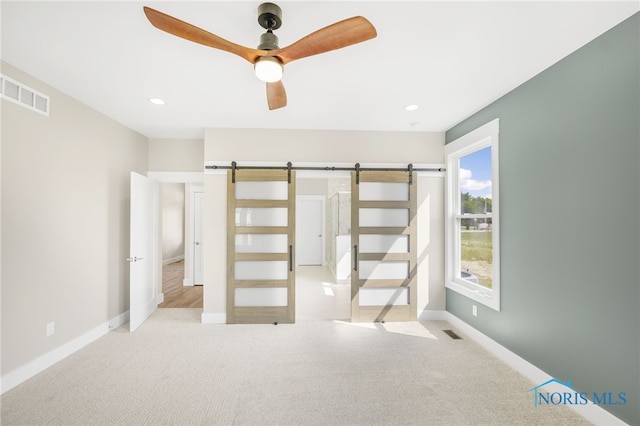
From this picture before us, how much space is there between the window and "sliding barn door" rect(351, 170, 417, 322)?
517mm

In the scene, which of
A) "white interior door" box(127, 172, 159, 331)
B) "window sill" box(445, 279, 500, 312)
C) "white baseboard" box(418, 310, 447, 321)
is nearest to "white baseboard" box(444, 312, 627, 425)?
"white baseboard" box(418, 310, 447, 321)

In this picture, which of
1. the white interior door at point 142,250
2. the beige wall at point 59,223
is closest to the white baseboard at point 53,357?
the beige wall at point 59,223

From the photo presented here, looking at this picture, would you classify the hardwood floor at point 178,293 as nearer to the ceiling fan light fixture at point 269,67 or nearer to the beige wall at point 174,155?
the beige wall at point 174,155

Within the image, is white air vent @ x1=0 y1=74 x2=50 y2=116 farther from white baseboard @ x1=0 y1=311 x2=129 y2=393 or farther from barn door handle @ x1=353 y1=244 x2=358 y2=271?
barn door handle @ x1=353 y1=244 x2=358 y2=271

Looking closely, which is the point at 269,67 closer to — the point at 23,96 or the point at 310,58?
the point at 310,58

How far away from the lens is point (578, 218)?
2.06 metres

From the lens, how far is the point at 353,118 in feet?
11.6

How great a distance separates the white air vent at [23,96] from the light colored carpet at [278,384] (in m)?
2.36

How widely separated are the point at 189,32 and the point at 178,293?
5.04 metres

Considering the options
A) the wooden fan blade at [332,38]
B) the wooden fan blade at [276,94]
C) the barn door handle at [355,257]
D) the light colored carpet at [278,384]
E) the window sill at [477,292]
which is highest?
the wooden fan blade at [332,38]

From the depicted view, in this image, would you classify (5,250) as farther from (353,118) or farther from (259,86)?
(353,118)

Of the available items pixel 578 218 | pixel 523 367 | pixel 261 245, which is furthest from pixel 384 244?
pixel 578 218

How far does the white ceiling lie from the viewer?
66.9 inches

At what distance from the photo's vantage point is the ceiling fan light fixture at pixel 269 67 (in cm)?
158
